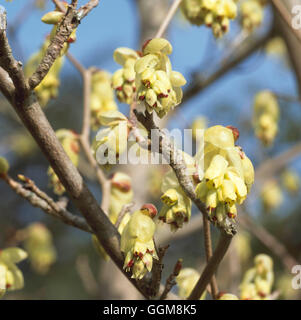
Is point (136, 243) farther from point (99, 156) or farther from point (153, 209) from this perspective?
point (99, 156)

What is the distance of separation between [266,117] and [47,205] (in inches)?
47.2

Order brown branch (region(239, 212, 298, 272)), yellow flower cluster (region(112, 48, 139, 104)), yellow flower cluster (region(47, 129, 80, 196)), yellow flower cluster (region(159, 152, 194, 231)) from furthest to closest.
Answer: brown branch (region(239, 212, 298, 272)) < yellow flower cluster (region(47, 129, 80, 196)) < yellow flower cluster (region(112, 48, 139, 104)) < yellow flower cluster (region(159, 152, 194, 231))

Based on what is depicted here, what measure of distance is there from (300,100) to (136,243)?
1146 millimetres

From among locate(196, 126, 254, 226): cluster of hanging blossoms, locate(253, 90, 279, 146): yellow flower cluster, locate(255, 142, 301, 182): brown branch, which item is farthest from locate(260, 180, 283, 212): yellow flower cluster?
locate(196, 126, 254, 226): cluster of hanging blossoms

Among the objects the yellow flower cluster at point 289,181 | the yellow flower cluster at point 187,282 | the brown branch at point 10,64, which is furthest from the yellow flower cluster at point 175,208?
the yellow flower cluster at point 289,181

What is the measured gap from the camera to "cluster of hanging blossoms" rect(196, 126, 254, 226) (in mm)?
796

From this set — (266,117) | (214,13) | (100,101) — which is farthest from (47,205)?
(266,117)

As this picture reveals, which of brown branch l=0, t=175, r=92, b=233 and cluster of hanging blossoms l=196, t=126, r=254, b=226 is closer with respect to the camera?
cluster of hanging blossoms l=196, t=126, r=254, b=226

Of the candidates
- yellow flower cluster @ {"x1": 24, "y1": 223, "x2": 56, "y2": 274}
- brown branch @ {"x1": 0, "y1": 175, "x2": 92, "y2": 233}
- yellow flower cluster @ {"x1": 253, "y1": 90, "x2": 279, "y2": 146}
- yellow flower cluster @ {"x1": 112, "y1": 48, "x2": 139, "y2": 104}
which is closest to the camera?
brown branch @ {"x1": 0, "y1": 175, "x2": 92, "y2": 233}

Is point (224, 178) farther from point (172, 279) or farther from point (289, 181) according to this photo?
point (289, 181)

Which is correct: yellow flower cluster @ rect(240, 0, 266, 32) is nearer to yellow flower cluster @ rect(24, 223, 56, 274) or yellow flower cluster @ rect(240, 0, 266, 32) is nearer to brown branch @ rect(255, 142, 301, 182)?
brown branch @ rect(255, 142, 301, 182)

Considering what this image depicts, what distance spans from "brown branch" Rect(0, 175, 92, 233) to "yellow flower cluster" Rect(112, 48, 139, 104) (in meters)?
0.35

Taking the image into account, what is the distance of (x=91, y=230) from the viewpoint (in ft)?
3.37
